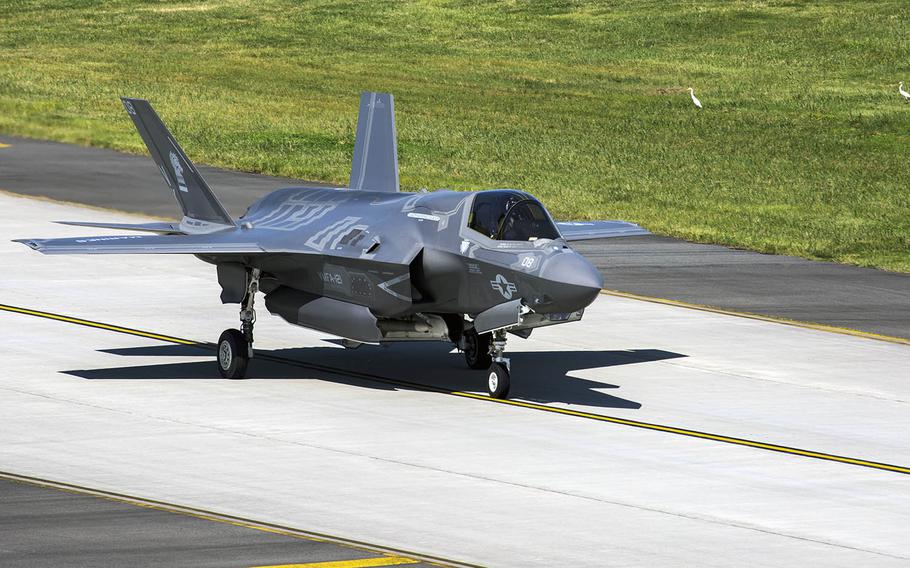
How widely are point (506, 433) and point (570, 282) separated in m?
2.10

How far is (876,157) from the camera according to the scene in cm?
Answer: 5809

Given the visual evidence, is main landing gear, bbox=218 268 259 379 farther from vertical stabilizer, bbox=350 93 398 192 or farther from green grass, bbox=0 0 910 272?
green grass, bbox=0 0 910 272

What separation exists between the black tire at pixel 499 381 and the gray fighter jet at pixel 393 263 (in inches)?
0.5

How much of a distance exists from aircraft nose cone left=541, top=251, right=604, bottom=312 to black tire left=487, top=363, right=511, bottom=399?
155 centimetres

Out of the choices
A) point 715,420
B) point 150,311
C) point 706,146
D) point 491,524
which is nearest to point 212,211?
point 150,311

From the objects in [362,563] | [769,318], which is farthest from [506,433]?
[769,318]

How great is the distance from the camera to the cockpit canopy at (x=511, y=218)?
72.0 feet

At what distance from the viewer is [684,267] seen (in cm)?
3641

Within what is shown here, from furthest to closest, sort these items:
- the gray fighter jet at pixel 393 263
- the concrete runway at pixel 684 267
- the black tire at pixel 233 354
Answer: the concrete runway at pixel 684 267 < the black tire at pixel 233 354 < the gray fighter jet at pixel 393 263

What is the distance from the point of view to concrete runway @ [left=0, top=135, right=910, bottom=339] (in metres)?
31.8

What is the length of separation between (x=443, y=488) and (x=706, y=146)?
44.2 m

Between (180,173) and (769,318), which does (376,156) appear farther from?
(769,318)

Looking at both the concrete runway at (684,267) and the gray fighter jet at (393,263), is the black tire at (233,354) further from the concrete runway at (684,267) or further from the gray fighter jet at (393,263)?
the concrete runway at (684,267)

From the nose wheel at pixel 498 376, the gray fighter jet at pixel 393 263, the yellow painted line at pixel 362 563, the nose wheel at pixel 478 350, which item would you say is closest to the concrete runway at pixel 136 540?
the yellow painted line at pixel 362 563
